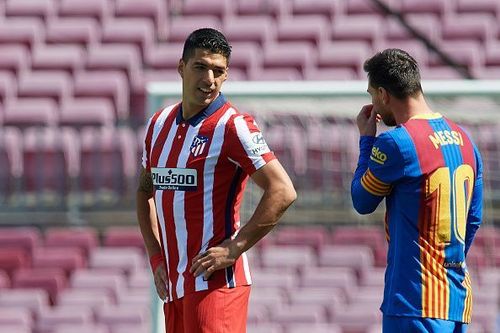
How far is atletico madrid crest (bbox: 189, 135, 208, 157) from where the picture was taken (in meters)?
4.52

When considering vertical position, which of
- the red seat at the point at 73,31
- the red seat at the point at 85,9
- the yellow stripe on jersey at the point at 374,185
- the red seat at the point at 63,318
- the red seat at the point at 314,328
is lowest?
the red seat at the point at 314,328

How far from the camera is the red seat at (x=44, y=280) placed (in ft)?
29.9

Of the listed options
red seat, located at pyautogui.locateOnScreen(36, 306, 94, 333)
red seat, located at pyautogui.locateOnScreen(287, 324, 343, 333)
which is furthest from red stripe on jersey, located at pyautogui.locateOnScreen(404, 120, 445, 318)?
red seat, located at pyautogui.locateOnScreen(36, 306, 94, 333)

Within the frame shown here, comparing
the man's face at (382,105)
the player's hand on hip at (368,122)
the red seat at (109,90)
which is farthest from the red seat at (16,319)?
the man's face at (382,105)

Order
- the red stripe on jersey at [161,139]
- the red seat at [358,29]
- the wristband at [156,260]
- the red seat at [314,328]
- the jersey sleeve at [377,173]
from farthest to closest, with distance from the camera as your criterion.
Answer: the red seat at [358,29] < the red seat at [314,328] < the wristband at [156,260] < the red stripe on jersey at [161,139] < the jersey sleeve at [377,173]

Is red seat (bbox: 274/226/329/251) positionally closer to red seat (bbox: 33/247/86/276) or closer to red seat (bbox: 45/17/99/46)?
red seat (bbox: 33/247/86/276)

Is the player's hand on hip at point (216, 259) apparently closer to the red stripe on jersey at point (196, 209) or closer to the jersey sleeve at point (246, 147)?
the red stripe on jersey at point (196, 209)

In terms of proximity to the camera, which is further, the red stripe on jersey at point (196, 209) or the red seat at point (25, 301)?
the red seat at point (25, 301)

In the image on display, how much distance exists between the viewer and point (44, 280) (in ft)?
30.0

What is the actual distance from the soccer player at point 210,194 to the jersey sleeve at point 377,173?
0.29 meters

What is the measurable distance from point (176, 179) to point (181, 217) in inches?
5.5

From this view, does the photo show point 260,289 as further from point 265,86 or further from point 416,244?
point 416,244

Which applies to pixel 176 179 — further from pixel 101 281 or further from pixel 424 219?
pixel 101 281

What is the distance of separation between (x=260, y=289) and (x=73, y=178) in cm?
217
